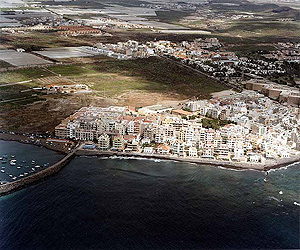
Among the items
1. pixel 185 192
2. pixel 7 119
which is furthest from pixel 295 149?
pixel 7 119

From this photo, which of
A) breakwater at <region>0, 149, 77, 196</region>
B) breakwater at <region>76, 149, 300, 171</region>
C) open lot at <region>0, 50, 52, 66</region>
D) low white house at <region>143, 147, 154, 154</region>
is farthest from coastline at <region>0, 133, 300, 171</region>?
open lot at <region>0, 50, 52, 66</region>

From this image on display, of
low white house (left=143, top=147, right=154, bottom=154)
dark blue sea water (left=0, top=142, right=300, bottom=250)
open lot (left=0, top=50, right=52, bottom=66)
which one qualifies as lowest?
dark blue sea water (left=0, top=142, right=300, bottom=250)

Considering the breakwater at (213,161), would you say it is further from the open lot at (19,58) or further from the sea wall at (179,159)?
the open lot at (19,58)

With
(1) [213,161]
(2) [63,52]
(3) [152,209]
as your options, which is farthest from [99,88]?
(3) [152,209]

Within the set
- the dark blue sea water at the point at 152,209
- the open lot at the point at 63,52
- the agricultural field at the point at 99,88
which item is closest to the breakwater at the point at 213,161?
the dark blue sea water at the point at 152,209

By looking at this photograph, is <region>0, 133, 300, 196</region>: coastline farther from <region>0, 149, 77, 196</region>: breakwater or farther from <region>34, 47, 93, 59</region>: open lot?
<region>34, 47, 93, 59</region>: open lot

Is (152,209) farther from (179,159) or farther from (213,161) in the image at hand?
(213,161)
